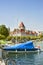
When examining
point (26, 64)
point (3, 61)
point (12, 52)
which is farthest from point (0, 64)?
point (12, 52)

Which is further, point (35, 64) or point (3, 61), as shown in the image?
point (35, 64)

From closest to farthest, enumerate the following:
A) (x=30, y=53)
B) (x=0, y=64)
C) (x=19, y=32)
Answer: (x=0, y=64), (x=30, y=53), (x=19, y=32)

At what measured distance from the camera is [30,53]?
116 feet

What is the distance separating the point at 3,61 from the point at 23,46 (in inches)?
1020

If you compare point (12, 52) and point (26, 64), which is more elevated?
point (12, 52)

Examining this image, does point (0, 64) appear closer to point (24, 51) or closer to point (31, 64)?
point (31, 64)

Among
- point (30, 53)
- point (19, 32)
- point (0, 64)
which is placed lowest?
point (0, 64)

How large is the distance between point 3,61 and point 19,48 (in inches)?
1002

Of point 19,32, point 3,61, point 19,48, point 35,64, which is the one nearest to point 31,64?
point 35,64

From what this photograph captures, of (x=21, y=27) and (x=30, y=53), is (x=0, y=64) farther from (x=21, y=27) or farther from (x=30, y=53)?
(x=21, y=27)

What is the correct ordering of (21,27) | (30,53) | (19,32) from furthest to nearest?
(21,27)
(19,32)
(30,53)

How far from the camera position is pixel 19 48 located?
1448 inches

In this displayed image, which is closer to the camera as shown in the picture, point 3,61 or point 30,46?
point 3,61

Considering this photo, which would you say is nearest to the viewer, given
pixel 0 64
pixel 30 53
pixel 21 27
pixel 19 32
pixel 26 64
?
pixel 0 64
